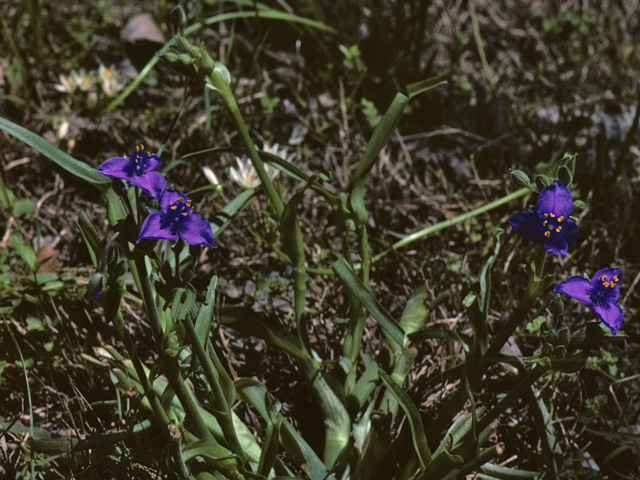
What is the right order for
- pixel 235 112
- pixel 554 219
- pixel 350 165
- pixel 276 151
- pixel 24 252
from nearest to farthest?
1. pixel 554 219
2. pixel 235 112
3. pixel 24 252
4. pixel 276 151
5. pixel 350 165

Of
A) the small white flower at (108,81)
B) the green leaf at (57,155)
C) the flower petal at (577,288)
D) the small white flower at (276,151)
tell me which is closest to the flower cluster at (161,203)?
the green leaf at (57,155)

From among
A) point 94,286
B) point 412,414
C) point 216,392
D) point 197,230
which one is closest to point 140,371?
point 216,392

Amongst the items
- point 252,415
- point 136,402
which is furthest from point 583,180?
point 136,402

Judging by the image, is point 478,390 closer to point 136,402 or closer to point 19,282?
point 136,402

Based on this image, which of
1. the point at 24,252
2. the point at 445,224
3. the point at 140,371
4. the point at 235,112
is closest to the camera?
the point at 140,371

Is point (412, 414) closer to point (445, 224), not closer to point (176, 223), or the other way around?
point (176, 223)

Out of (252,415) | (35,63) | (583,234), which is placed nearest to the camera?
(252,415)
